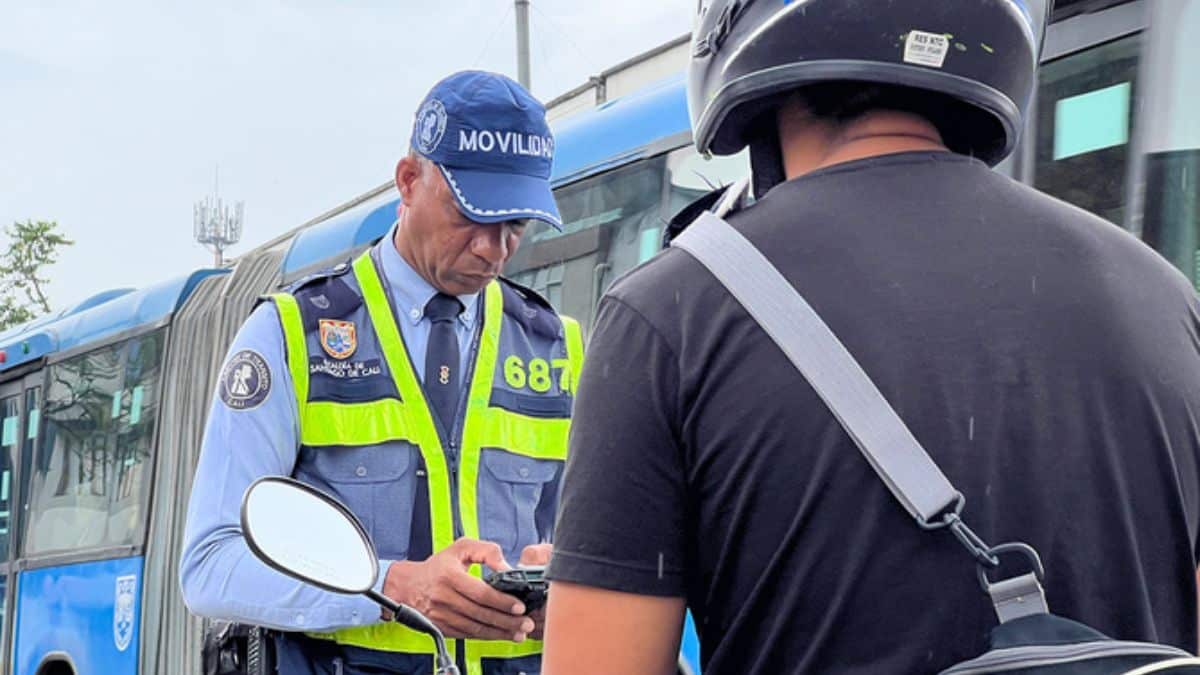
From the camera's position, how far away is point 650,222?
5.25 m

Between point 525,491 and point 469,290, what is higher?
point 469,290

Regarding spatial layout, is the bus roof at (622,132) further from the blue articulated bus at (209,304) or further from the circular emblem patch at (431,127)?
the circular emblem patch at (431,127)

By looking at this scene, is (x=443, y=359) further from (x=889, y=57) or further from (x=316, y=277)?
(x=889, y=57)

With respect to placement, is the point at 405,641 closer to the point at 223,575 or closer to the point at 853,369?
the point at 223,575

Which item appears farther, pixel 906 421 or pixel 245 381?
pixel 245 381

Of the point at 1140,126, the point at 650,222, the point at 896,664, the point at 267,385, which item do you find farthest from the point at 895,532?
the point at 650,222

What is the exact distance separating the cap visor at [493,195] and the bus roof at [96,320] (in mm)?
6345

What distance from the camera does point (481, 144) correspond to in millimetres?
2809

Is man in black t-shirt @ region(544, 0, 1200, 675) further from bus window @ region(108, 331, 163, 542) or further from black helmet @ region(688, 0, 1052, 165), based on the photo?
bus window @ region(108, 331, 163, 542)

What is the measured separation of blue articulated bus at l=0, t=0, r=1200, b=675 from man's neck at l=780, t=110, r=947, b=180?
1.72 ft

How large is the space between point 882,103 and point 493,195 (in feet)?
4.48

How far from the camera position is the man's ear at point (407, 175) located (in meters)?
2.87

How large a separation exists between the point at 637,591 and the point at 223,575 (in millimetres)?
1228

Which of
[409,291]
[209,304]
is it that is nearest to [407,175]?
[409,291]
